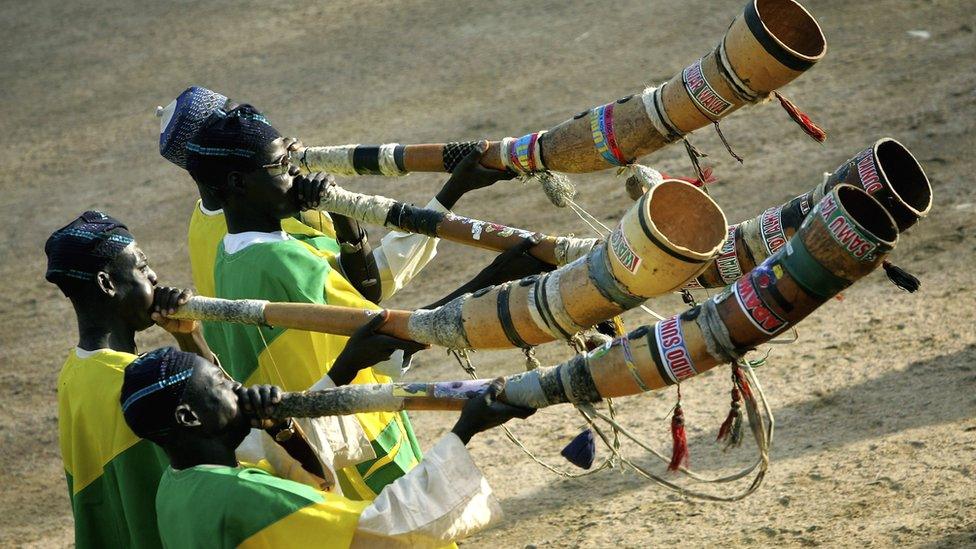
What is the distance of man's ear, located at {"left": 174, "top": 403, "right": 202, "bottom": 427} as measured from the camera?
3.16 metres

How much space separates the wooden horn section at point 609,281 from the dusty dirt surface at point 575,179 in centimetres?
212

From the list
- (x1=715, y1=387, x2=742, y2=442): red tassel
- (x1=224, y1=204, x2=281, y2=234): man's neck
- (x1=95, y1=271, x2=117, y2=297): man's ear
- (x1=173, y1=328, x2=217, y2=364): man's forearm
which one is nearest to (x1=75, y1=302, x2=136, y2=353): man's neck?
(x1=95, y1=271, x2=117, y2=297): man's ear

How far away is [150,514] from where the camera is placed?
153 inches

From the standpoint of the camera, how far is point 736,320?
2.71m

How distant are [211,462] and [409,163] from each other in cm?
150

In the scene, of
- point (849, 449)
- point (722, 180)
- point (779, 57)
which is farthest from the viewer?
point (722, 180)

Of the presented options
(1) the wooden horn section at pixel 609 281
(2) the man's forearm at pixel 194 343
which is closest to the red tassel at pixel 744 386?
(1) the wooden horn section at pixel 609 281

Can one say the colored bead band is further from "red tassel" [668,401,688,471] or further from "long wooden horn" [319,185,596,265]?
"red tassel" [668,401,688,471]

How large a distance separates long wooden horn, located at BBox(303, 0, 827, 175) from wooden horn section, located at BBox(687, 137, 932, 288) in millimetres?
342

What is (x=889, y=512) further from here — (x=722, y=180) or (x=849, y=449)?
(x=722, y=180)

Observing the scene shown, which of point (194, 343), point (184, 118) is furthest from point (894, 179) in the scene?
point (184, 118)

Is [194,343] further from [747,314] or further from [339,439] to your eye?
[747,314]

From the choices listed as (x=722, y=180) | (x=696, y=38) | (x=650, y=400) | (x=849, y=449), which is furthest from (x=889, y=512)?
(x=696, y=38)

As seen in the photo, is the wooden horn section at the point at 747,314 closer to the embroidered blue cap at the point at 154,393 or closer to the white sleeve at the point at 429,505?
the white sleeve at the point at 429,505
